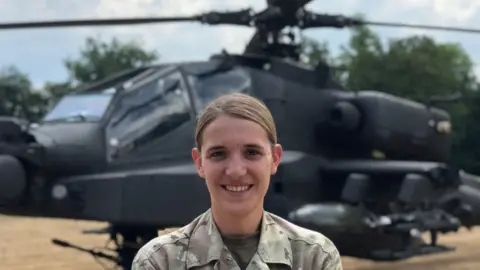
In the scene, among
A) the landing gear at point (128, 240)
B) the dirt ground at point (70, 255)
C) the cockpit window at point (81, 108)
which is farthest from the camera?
the dirt ground at point (70, 255)

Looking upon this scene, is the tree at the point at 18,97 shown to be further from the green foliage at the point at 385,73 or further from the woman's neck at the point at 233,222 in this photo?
the woman's neck at the point at 233,222

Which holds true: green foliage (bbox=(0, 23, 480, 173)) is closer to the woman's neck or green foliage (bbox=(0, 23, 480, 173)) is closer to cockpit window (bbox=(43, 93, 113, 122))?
cockpit window (bbox=(43, 93, 113, 122))

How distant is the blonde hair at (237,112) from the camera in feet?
5.72

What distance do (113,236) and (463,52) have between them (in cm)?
4281

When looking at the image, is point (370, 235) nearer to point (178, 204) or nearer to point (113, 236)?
point (178, 204)

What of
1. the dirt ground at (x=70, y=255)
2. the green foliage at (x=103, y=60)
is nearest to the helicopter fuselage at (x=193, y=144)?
the dirt ground at (x=70, y=255)

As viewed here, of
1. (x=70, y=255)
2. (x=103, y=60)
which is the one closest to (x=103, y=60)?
(x=103, y=60)

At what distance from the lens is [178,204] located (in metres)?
7.00

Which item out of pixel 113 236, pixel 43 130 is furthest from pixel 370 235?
pixel 43 130

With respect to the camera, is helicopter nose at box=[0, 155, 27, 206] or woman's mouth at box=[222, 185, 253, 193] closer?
woman's mouth at box=[222, 185, 253, 193]

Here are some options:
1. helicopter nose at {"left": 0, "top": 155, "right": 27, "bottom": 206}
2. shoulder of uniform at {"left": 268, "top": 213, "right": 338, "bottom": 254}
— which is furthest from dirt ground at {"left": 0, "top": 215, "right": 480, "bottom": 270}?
shoulder of uniform at {"left": 268, "top": 213, "right": 338, "bottom": 254}

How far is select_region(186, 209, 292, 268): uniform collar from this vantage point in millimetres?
1708

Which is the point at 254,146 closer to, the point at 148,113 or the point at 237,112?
the point at 237,112

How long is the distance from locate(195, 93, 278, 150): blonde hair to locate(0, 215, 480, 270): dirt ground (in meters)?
8.80
